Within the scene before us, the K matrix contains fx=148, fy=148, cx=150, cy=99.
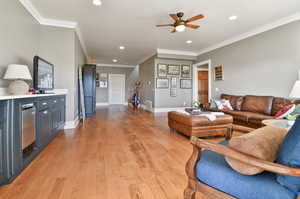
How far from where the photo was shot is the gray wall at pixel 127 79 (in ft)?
32.3

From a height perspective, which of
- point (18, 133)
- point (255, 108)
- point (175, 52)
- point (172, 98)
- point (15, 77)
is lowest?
point (18, 133)

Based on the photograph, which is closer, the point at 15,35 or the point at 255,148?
the point at 255,148

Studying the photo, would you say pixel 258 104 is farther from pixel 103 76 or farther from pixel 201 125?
pixel 103 76

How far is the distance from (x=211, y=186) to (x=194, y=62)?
6789mm

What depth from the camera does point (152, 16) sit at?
352 cm

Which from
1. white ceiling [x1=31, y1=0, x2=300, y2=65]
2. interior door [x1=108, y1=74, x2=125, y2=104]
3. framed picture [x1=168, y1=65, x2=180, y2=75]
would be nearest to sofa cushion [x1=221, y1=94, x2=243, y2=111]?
white ceiling [x1=31, y1=0, x2=300, y2=65]

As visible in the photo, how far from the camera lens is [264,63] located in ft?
13.3

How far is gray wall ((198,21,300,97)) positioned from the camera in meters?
3.49

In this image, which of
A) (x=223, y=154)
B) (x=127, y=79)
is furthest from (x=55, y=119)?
(x=127, y=79)

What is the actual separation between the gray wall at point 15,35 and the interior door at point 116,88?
6757 millimetres

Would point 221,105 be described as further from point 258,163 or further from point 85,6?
point 85,6

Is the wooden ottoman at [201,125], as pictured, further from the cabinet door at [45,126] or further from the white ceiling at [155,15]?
the cabinet door at [45,126]

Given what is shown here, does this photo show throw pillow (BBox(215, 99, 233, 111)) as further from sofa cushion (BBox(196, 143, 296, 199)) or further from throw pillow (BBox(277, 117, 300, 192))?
throw pillow (BBox(277, 117, 300, 192))

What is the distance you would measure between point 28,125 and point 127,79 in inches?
347
